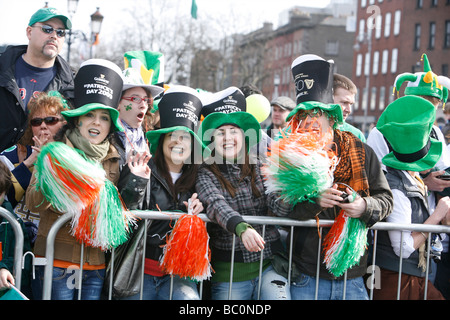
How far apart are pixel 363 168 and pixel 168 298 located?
1.51 m

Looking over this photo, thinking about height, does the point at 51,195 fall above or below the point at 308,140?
below

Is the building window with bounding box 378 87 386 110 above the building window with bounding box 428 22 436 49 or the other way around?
the other way around

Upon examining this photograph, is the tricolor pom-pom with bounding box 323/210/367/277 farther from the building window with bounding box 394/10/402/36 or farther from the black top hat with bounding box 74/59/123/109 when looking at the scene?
the building window with bounding box 394/10/402/36

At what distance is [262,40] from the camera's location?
41.1 m

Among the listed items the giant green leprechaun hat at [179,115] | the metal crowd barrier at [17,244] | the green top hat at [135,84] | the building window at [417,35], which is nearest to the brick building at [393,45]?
the building window at [417,35]

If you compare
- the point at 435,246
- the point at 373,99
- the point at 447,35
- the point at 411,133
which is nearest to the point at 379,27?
the point at 373,99

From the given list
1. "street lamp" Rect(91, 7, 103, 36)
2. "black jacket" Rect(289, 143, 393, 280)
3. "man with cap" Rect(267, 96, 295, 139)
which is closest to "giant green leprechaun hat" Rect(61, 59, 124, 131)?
"black jacket" Rect(289, 143, 393, 280)

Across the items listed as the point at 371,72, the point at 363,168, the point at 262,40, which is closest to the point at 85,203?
the point at 363,168

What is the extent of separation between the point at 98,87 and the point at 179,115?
559mm

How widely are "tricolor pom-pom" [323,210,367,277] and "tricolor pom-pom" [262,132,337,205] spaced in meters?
0.30

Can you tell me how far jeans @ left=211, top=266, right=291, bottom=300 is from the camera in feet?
10.4
